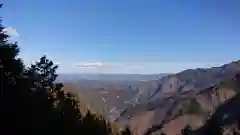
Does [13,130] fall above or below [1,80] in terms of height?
below

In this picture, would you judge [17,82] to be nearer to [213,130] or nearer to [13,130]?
[13,130]

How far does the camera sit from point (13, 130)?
22453 mm

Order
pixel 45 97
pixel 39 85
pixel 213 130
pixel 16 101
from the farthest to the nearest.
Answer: pixel 213 130 → pixel 39 85 → pixel 45 97 → pixel 16 101

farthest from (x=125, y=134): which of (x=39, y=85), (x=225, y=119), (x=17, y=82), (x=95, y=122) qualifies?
(x=225, y=119)

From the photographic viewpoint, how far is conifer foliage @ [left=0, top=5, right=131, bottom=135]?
23125 mm

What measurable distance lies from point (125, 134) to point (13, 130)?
28696 mm

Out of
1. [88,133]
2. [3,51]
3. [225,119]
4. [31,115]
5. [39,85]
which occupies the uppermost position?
[3,51]

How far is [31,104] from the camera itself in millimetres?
25531

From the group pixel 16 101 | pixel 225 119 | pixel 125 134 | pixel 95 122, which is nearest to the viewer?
pixel 16 101

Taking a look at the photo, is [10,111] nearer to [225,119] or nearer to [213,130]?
[213,130]

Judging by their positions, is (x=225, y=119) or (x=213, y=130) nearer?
(x=213, y=130)

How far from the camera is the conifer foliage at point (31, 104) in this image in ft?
75.9

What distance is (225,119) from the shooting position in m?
186

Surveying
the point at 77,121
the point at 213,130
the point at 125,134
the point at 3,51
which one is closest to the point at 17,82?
the point at 3,51
